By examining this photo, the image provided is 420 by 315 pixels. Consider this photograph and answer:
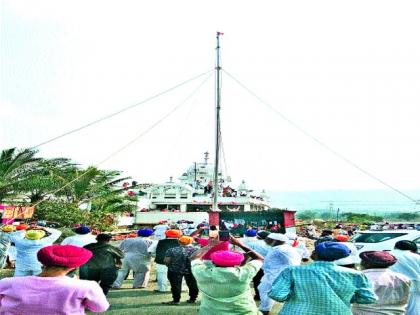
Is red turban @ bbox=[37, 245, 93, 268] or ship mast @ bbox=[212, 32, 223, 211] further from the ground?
ship mast @ bbox=[212, 32, 223, 211]

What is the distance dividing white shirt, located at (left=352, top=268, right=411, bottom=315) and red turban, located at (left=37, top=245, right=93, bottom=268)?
295 centimetres

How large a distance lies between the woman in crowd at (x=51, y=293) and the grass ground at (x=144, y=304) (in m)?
4.46

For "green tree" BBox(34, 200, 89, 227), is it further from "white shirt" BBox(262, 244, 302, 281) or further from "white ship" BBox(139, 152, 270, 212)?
"white shirt" BBox(262, 244, 302, 281)

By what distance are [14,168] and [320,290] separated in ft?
69.4

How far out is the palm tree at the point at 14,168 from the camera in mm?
20812

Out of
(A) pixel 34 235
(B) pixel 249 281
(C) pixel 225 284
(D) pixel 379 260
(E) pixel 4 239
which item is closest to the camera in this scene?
(C) pixel 225 284

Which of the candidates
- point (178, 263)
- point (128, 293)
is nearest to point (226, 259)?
point (178, 263)

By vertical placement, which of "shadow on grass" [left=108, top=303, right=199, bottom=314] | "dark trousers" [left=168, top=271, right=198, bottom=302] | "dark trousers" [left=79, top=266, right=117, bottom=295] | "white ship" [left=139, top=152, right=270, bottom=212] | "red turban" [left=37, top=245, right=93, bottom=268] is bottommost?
"shadow on grass" [left=108, top=303, right=199, bottom=314]

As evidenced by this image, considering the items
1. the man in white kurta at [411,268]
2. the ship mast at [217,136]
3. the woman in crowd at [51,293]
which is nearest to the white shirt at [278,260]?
the man in white kurta at [411,268]

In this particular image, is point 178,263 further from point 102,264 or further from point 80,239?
point 80,239

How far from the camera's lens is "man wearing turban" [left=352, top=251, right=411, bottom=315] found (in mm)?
4402

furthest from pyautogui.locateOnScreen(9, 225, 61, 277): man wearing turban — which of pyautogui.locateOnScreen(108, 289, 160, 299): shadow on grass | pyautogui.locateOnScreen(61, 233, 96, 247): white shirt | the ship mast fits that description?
the ship mast

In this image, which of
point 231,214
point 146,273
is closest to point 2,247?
point 146,273

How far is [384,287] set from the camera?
175 inches
